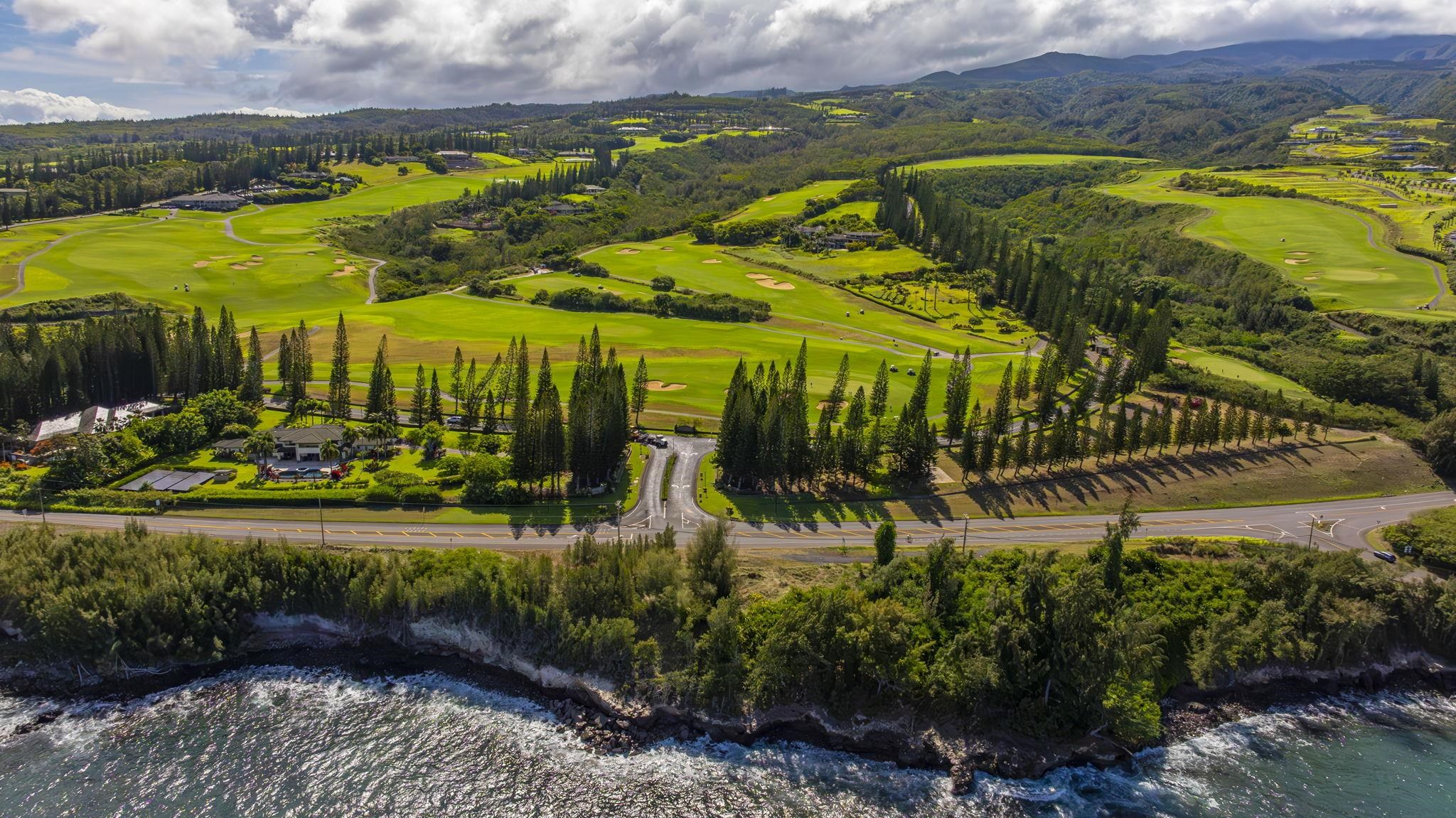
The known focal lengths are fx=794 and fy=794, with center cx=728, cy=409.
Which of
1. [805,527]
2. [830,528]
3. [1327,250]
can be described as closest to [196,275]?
[805,527]

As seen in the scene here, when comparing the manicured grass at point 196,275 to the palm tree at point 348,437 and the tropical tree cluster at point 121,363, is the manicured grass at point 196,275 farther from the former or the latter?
the palm tree at point 348,437

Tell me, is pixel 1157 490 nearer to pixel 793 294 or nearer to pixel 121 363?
pixel 793 294

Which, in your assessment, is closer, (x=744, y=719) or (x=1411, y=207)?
(x=744, y=719)

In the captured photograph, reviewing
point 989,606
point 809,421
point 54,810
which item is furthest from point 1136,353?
point 54,810

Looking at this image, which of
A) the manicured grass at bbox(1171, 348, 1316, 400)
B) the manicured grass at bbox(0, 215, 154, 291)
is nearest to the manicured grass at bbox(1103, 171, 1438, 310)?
the manicured grass at bbox(1171, 348, 1316, 400)

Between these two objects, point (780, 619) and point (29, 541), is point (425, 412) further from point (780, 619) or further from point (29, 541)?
point (780, 619)

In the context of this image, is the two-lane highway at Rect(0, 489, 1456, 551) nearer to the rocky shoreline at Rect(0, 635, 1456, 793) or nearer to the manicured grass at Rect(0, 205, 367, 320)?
the rocky shoreline at Rect(0, 635, 1456, 793)
